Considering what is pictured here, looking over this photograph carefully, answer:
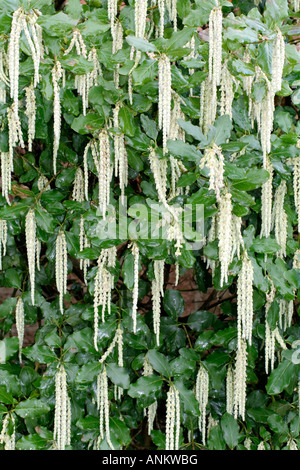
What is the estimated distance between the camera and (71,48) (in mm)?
1516

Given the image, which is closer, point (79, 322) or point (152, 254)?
point (152, 254)

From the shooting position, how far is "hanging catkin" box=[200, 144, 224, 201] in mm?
1420

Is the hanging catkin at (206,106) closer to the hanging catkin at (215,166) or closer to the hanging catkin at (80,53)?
the hanging catkin at (215,166)

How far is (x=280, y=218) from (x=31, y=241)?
923 mm

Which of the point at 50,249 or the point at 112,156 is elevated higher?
the point at 112,156

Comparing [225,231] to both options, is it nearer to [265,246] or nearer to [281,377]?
[265,246]

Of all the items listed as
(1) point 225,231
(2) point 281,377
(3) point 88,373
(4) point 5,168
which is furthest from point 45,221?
(2) point 281,377

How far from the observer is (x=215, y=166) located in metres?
1.44

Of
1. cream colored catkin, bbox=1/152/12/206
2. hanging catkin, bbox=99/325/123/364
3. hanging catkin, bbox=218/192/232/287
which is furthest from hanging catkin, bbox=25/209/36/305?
hanging catkin, bbox=218/192/232/287

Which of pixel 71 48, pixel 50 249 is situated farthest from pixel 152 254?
pixel 71 48

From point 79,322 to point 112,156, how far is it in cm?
72

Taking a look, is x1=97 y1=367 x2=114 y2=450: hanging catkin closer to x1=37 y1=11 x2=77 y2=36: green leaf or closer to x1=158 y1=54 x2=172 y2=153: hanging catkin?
x1=158 y1=54 x2=172 y2=153: hanging catkin

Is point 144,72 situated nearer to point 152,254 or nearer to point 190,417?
point 152,254

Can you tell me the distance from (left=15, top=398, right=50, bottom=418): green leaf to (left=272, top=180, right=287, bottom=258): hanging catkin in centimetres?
107
